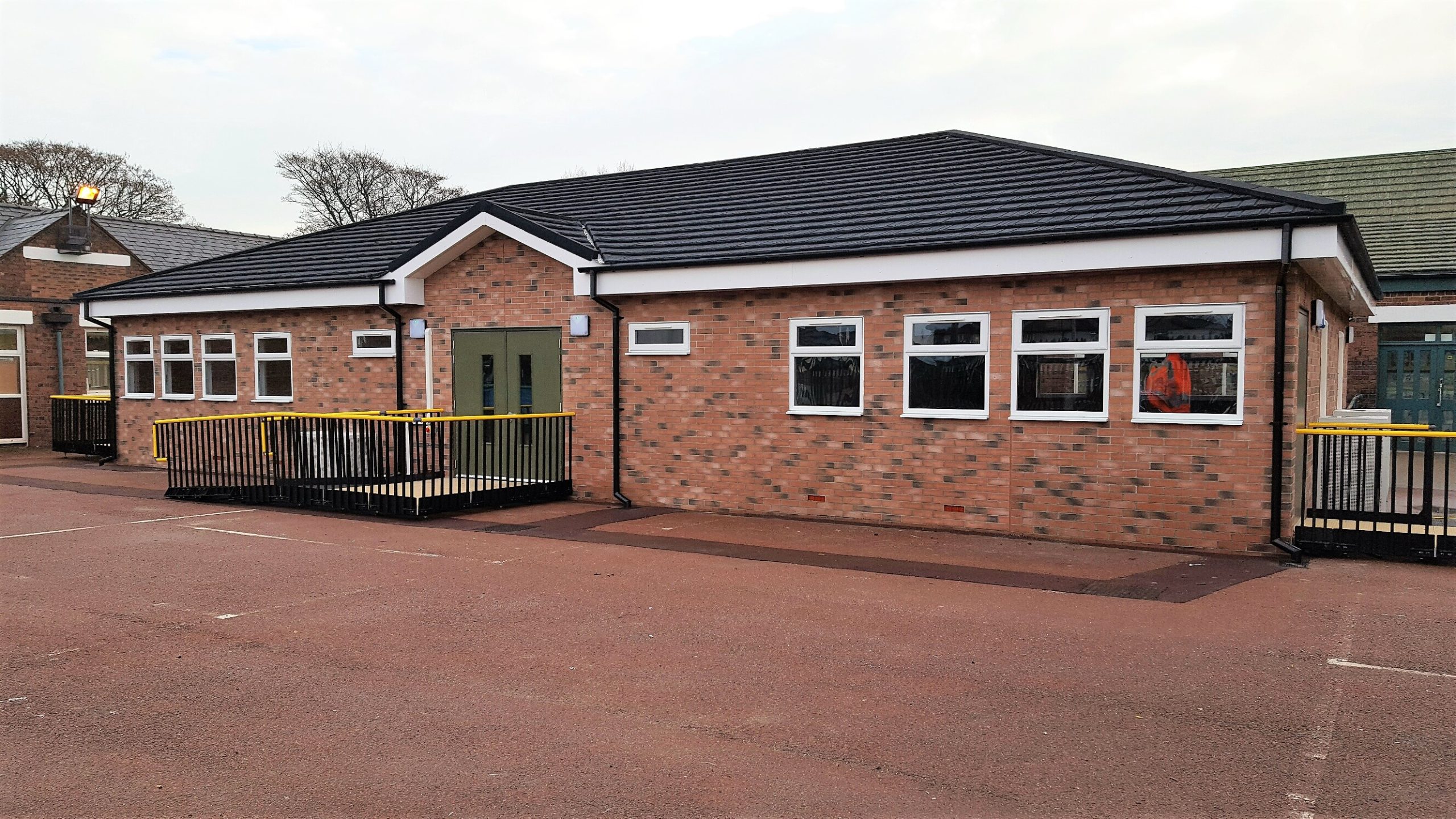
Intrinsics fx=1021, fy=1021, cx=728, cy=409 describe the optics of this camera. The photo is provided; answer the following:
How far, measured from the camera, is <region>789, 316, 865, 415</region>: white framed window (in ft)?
37.4

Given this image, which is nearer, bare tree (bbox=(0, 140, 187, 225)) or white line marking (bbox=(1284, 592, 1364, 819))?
white line marking (bbox=(1284, 592, 1364, 819))

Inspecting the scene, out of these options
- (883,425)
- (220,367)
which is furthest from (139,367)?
(883,425)

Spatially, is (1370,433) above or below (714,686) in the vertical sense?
above

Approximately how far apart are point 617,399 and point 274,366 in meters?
7.02

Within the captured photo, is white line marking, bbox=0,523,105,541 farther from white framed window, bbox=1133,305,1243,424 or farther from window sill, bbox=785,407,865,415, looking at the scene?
white framed window, bbox=1133,305,1243,424

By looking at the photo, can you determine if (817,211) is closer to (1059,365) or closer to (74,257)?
(1059,365)

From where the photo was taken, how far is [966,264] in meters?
10.5

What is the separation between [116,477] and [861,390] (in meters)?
12.5

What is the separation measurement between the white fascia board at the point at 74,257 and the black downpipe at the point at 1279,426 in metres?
25.4

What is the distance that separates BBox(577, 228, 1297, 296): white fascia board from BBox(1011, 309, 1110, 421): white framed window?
54 cm

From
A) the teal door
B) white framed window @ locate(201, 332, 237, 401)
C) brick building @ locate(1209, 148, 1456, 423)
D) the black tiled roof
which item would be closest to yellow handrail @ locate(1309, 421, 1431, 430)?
the black tiled roof

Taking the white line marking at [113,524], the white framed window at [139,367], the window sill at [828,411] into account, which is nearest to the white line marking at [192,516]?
the white line marking at [113,524]

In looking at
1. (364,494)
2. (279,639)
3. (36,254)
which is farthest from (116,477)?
(279,639)

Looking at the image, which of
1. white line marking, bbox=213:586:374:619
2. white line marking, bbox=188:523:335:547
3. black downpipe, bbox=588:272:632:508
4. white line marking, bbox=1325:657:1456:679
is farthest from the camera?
black downpipe, bbox=588:272:632:508
